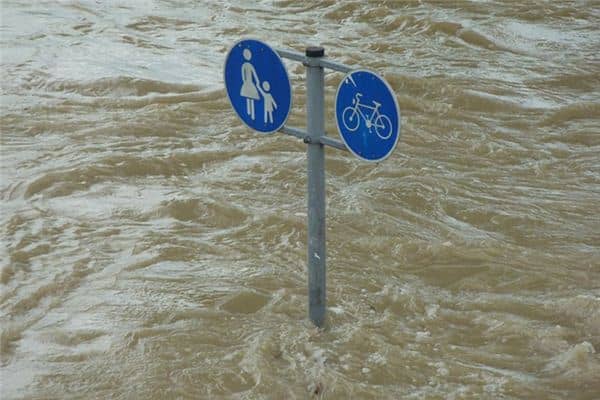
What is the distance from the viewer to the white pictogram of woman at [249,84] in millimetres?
3502

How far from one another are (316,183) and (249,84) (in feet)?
1.47

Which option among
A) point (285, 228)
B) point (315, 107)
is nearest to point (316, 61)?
point (315, 107)

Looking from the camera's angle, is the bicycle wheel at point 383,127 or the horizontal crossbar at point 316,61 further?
the horizontal crossbar at point 316,61

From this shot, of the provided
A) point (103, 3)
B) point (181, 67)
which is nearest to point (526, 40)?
point (181, 67)

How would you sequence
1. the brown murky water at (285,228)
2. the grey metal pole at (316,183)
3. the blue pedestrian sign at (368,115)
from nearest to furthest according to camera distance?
the blue pedestrian sign at (368,115) < the grey metal pole at (316,183) < the brown murky water at (285,228)

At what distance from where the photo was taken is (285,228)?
197 inches

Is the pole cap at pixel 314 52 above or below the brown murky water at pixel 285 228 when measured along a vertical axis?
above

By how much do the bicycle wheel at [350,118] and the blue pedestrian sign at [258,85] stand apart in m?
0.24

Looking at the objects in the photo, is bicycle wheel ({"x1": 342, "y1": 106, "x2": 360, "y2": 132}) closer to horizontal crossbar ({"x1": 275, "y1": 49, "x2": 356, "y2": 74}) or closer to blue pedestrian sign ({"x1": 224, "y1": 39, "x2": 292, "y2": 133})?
horizontal crossbar ({"x1": 275, "y1": 49, "x2": 356, "y2": 74})

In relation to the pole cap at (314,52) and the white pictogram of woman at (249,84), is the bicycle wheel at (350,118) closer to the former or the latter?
the pole cap at (314,52)

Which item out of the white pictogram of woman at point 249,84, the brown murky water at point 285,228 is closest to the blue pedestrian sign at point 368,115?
the white pictogram of woman at point 249,84

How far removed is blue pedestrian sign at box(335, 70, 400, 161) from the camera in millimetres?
3184

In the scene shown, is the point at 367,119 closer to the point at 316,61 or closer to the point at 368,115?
the point at 368,115

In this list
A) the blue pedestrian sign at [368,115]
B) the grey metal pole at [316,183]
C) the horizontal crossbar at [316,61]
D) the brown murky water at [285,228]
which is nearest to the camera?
the blue pedestrian sign at [368,115]
